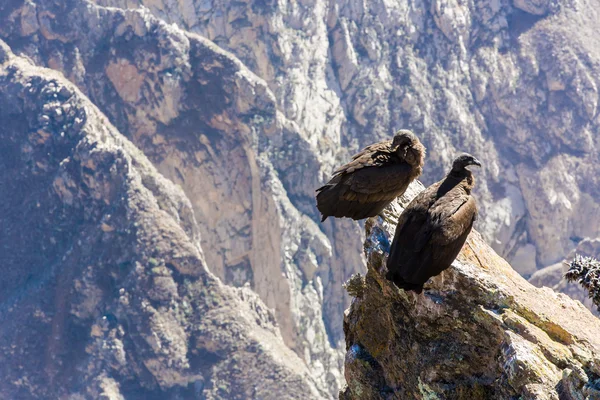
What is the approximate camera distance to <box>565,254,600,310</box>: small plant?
13.7 meters

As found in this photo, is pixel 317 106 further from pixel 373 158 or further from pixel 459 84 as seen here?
pixel 373 158

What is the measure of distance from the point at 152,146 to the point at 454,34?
167 feet

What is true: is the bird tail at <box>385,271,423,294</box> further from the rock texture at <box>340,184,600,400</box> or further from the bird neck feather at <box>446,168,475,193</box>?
the bird neck feather at <box>446,168,475,193</box>

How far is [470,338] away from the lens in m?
14.4

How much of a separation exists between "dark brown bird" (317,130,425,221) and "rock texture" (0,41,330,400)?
5878 cm

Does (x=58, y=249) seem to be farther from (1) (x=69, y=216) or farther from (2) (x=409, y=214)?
(2) (x=409, y=214)

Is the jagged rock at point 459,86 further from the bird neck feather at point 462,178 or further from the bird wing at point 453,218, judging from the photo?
the bird wing at point 453,218

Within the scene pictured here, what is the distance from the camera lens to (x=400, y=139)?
17938 mm

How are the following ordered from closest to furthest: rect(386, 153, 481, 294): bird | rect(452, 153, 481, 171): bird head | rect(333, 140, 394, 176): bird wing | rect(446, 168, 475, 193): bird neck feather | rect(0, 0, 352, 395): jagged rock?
rect(386, 153, 481, 294): bird < rect(446, 168, 475, 193): bird neck feather < rect(452, 153, 481, 171): bird head < rect(333, 140, 394, 176): bird wing < rect(0, 0, 352, 395): jagged rock

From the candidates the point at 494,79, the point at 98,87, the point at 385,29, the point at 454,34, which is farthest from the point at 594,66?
the point at 98,87

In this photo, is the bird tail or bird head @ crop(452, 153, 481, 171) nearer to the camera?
the bird tail

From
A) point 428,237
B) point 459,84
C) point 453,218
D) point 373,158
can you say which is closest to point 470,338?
point 428,237

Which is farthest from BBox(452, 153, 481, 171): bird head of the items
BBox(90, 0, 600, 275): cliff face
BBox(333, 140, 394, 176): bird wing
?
BBox(90, 0, 600, 275): cliff face

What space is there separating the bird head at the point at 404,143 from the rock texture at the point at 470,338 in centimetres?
184
